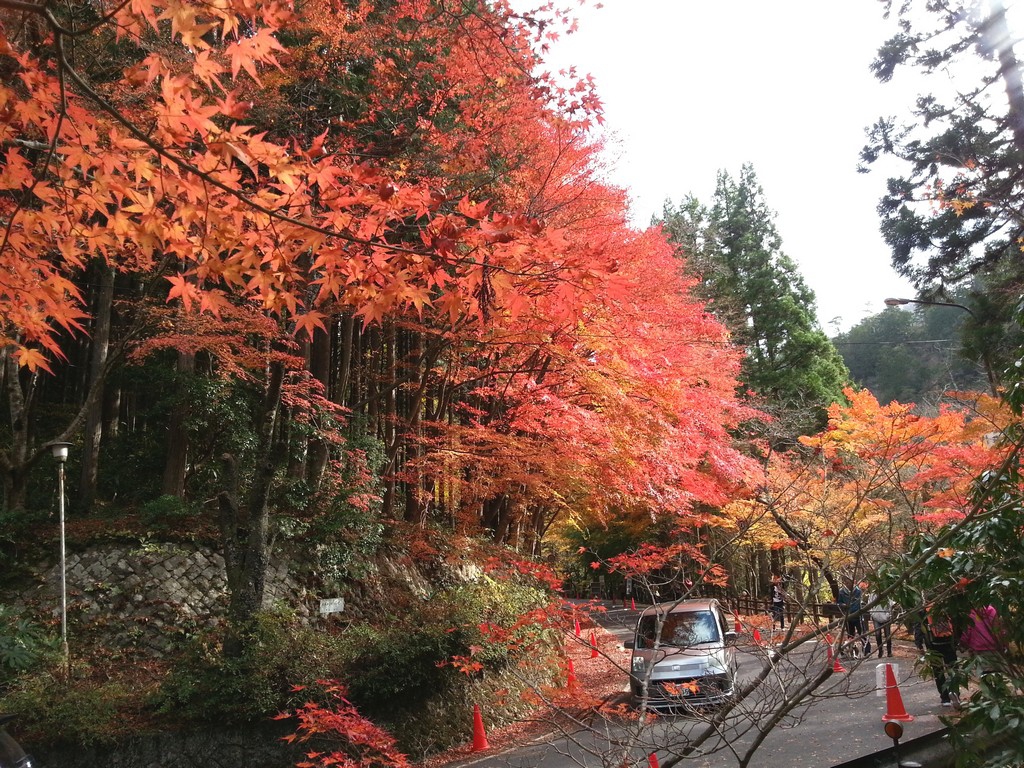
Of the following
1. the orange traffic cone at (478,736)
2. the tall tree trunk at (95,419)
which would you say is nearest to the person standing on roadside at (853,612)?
the orange traffic cone at (478,736)

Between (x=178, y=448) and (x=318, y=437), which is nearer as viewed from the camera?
(x=318, y=437)

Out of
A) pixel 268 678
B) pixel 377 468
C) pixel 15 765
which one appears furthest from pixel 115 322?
pixel 15 765

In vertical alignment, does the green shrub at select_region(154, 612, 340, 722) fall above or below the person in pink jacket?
below

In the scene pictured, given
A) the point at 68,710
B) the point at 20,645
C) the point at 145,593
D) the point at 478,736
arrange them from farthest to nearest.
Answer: the point at 145,593, the point at 478,736, the point at 20,645, the point at 68,710

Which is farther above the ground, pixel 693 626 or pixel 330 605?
pixel 330 605

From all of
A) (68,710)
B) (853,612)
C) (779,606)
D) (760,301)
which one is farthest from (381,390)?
(760,301)

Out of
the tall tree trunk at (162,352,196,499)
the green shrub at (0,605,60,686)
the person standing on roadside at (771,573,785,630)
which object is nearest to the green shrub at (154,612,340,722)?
the green shrub at (0,605,60,686)

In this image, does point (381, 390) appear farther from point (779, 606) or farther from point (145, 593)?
point (779, 606)

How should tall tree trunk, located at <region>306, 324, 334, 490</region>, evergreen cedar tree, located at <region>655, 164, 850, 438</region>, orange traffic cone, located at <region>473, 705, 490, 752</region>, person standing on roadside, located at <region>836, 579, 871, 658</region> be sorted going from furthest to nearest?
evergreen cedar tree, located at <region>655, 164, 850, 438</region> → tall tree trunk, located at <region>306, 324, 334, 490</region> → orange traffic cone, located at <region>473, 705, 490, 752</region> → person standing on roadside, located at <region>836, 579, 871, 658</region>

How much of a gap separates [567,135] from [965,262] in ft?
26.2

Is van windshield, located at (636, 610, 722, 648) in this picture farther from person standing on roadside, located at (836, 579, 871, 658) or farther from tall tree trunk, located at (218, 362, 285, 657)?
tall tree trunk, located at (218, 362, 285, 657)

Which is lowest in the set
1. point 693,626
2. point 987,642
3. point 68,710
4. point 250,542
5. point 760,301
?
point 693,626

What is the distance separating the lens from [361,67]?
11.4 metres

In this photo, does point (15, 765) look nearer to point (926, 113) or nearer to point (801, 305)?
point (926, 113)
